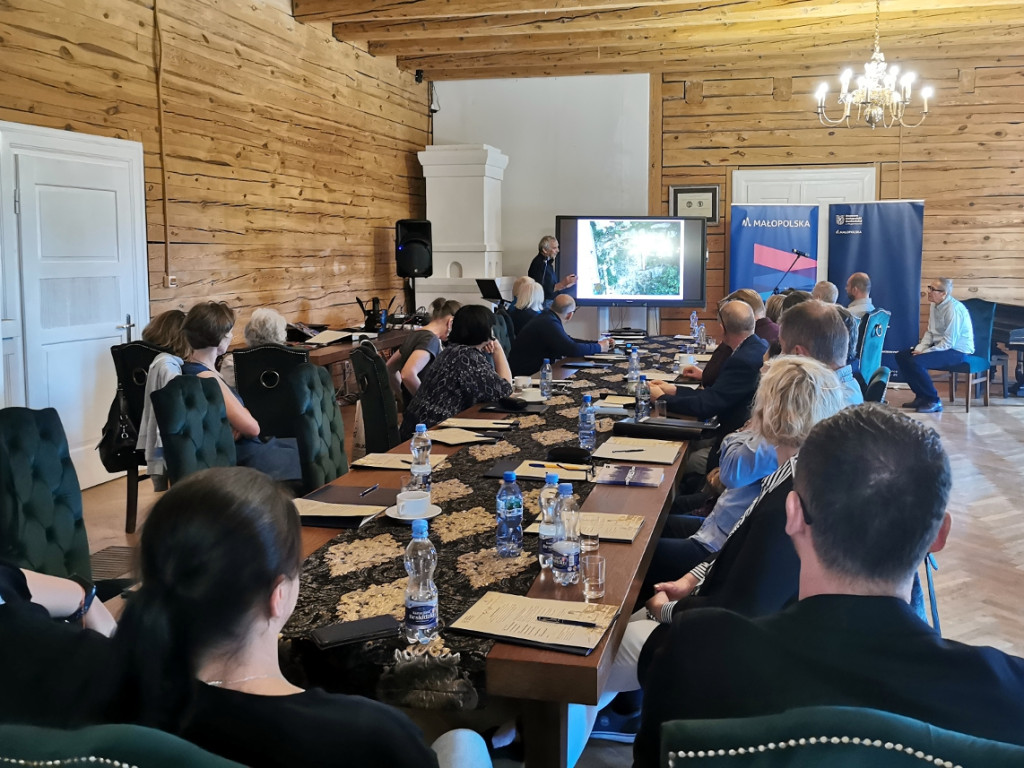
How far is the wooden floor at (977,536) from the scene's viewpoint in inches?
143

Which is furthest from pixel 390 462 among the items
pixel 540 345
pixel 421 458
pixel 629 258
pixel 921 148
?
pixel 921 148

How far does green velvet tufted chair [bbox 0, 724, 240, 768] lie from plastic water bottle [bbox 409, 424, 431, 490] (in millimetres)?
1921

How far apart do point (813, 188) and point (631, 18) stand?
3450 mm

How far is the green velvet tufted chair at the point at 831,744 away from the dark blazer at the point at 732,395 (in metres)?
3.34

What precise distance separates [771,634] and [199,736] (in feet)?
2.43

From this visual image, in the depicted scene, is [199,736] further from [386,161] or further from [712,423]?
[386,161]

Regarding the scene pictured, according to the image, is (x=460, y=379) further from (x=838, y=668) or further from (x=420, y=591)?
(x=838, y=668)

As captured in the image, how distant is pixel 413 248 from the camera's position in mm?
9641

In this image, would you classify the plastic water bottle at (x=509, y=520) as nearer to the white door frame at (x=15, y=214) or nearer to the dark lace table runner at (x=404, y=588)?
the dark lace table runner at (x=404, y=588)

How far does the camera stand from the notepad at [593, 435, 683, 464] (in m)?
3.30

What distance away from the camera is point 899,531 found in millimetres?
1338

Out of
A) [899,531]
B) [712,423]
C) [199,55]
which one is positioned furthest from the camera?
[199,55]

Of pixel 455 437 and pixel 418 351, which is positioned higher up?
pixel 418 351

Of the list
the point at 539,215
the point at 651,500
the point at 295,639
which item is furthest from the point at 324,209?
the point at 295,639
